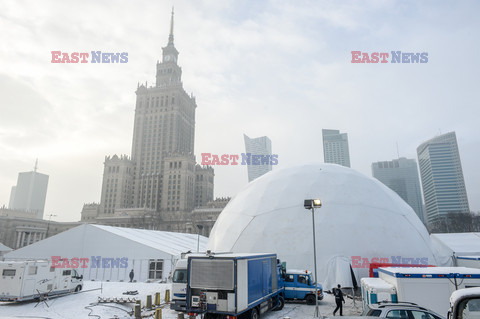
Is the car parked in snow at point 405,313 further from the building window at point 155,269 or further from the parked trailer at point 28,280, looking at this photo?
the building window at point 155,269

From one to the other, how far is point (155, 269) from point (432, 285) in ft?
94.3

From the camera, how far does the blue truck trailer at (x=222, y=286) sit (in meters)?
11.9

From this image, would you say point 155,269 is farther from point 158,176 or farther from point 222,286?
point 158,176

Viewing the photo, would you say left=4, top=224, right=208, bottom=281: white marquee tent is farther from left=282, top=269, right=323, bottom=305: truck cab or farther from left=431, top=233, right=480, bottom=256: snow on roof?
left=431, top=233, right=480, bottom=256: snow on roof

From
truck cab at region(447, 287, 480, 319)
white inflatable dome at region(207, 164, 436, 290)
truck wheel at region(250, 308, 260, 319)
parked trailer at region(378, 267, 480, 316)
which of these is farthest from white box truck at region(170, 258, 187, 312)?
truck cab at region(447, 287, 480, 319)

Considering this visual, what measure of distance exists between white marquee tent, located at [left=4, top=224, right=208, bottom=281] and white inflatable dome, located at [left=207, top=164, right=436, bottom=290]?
911 cm

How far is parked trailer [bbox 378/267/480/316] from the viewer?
11.9 m

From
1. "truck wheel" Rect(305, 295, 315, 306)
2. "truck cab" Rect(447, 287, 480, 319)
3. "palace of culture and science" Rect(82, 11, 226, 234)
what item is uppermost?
"palace of culture and science" Rect(82, 11, 226, 234)

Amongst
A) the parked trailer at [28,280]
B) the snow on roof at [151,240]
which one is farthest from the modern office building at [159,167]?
the parked trailer at [28,280]

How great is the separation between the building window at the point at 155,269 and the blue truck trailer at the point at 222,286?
2259 centimetres

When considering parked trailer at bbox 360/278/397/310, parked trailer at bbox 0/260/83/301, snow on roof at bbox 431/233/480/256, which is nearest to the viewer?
parked trailer at bbox 360/278/397/310

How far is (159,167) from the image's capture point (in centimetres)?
14762

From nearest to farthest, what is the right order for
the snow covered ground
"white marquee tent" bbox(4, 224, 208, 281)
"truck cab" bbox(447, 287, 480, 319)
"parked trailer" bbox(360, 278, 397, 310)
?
"truck cab" bbox(447, 287, 480, 319) → "parked trailer" bbox(360, 278, 397, 310) → the snow covered ground → "white marquee tent" bbox(4, 224, 208, 281)

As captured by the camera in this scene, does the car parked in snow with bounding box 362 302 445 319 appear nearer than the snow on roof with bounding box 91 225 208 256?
Yes
